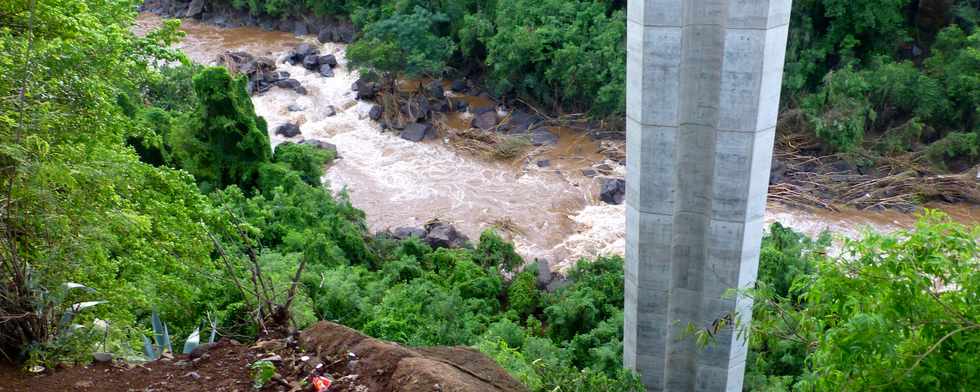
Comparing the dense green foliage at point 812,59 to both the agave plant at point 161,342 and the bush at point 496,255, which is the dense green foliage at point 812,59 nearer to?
the bush at point 496,255

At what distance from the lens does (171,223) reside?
7.34m

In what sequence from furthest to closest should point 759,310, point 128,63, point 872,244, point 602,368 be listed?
point 602,368
point 128,63
point 759,310
point 872,244

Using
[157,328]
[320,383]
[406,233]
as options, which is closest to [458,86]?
[406,233]

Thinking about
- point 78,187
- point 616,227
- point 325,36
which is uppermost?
point 78,187

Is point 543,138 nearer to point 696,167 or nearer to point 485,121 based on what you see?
point 485,121

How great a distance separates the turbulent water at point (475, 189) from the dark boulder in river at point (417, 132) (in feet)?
Answer: 0.86

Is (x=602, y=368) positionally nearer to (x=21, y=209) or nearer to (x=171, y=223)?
(x=171, y=223)

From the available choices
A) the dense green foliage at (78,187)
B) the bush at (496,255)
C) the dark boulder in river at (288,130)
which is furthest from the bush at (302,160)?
the dense green foliage at (78,187)

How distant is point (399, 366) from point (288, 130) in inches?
753

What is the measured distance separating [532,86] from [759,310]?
63.4 feet

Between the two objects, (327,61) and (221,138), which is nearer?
(221,138)

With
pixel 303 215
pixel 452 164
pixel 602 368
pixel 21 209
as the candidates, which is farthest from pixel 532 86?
pixel 21 209

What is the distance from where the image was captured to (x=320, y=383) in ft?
16.4

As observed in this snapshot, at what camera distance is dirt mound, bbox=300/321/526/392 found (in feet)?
16.6
